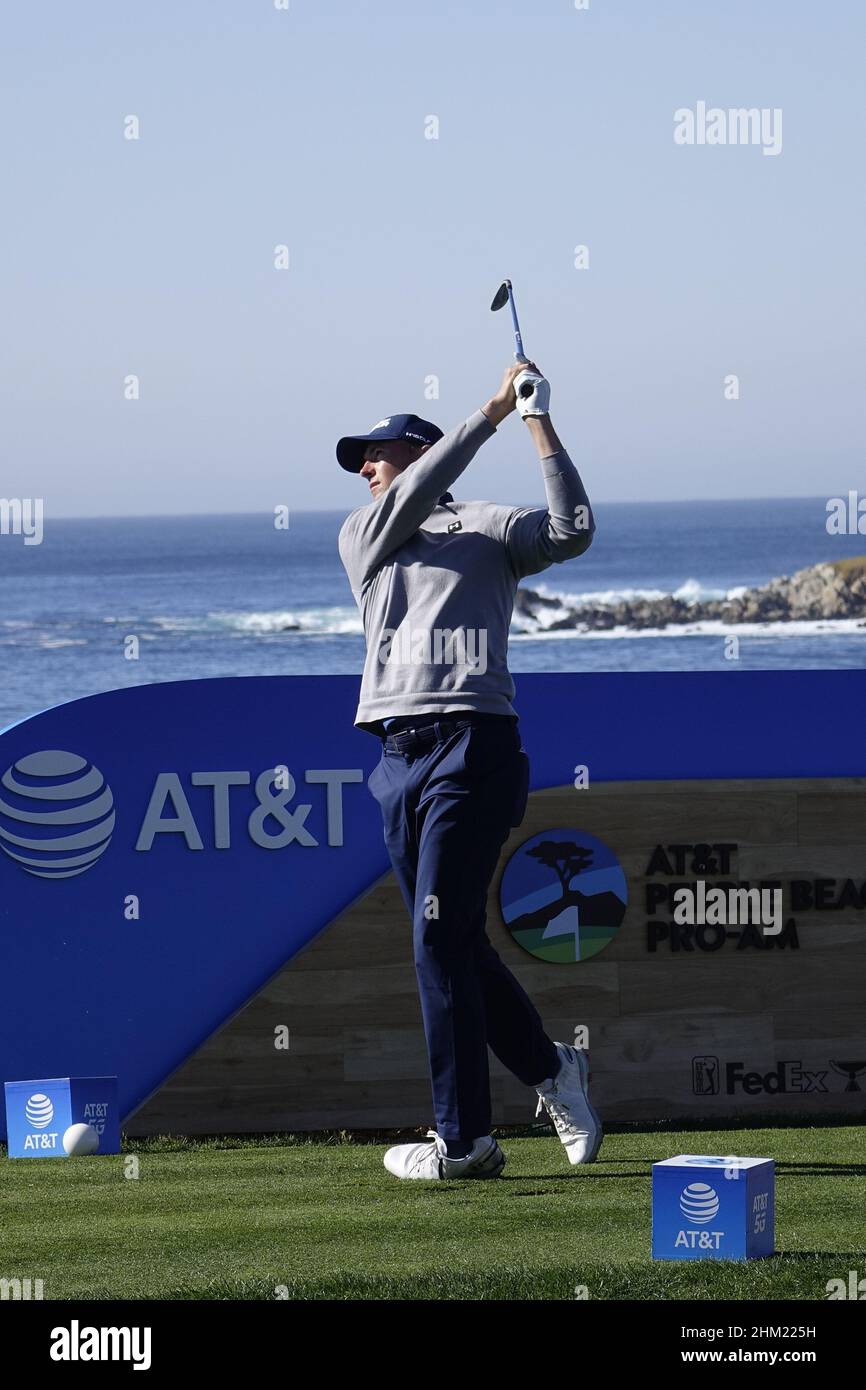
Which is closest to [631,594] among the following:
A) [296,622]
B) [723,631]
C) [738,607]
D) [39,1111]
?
[738,607]

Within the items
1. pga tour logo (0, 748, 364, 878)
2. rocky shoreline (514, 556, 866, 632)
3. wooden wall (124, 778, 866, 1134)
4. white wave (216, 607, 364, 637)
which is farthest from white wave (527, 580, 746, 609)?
pga tour logo (0, 748, 364, 878)

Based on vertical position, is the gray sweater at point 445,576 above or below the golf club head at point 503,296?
below

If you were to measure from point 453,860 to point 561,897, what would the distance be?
192cm

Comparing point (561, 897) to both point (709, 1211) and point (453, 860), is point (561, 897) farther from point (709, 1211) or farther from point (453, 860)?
point (709, 1211)

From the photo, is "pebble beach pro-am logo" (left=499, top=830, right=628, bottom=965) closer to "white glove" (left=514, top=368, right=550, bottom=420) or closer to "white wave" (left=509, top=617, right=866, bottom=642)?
"white glove" (left=514, top=368, right=550, bottom=420)

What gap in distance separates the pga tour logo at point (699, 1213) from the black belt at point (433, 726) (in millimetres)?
1093

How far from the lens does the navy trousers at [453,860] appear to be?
404 centimetres

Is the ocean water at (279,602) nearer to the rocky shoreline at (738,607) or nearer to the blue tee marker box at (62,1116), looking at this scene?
the rocky shoreline at (738,607)

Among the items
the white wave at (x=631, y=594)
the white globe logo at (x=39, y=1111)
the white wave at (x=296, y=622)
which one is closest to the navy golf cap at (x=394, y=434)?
the white globe logo at (x=39, y=1111)

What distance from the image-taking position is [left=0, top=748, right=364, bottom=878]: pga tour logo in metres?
5.78

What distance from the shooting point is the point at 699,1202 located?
344 centimetres

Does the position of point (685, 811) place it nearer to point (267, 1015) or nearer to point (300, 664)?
point (267, 1015)

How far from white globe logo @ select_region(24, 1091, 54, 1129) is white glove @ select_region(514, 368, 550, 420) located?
101 inches
